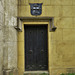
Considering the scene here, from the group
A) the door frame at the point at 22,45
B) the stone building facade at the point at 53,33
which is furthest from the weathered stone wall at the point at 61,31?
the door frame at the point at 22,45

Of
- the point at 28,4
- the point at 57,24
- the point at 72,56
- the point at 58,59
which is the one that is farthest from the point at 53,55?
the point at 28,4

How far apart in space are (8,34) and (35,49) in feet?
4.94

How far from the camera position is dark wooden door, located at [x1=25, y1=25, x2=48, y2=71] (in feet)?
15.2

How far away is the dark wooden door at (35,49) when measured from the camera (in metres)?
4.62

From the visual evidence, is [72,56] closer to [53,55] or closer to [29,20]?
[53,55]

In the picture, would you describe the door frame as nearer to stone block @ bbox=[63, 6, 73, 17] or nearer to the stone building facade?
the stone building facade

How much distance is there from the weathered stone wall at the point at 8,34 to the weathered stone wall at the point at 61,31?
0.40 meters

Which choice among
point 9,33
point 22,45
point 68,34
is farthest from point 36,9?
point 68,34

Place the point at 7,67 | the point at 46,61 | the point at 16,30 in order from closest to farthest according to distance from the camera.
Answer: the point at 7,67 → the point at 16,30 → the point at 46,61

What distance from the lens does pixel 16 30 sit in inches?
170

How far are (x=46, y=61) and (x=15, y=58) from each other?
155 cm

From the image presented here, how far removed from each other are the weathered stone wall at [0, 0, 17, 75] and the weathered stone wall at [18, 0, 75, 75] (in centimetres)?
40

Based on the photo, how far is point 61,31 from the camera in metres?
4.41

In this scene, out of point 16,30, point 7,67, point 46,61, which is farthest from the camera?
point 46,61
